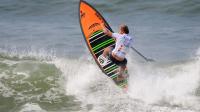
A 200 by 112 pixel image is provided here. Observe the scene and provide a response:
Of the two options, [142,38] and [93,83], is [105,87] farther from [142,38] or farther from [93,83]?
[142,38]

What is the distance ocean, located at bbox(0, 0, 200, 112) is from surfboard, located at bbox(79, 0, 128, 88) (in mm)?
317

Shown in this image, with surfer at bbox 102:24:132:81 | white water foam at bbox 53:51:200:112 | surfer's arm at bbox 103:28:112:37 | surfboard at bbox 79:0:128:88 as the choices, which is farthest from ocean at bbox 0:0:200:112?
surfer's arm at bbox 103:28:112:37

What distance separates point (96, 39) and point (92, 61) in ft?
6.98

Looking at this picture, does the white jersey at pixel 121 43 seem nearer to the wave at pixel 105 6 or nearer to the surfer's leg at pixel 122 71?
the surfer's leg at pixel 122 71

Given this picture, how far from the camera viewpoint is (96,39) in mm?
14656

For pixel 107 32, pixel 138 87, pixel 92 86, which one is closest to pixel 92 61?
pixel 92 86

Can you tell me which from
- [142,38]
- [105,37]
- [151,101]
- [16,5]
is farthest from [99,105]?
[16,5]

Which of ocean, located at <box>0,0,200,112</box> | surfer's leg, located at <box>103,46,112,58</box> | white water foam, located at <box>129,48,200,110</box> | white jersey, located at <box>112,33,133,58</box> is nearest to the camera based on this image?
white jersey, located at <box>112,33,133,58</box>

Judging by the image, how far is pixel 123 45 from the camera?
13312 millimetres

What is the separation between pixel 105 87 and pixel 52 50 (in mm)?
4963

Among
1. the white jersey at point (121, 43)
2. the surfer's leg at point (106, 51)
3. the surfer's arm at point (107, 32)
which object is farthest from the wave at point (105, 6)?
the white jersey at point (121, 43)

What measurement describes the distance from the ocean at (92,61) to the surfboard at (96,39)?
0.32 m

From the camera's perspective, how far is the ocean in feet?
44.5

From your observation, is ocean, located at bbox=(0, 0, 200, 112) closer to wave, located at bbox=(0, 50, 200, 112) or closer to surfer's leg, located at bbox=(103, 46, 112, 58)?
wave, located at bbox=(0, 50, 200, 112)
